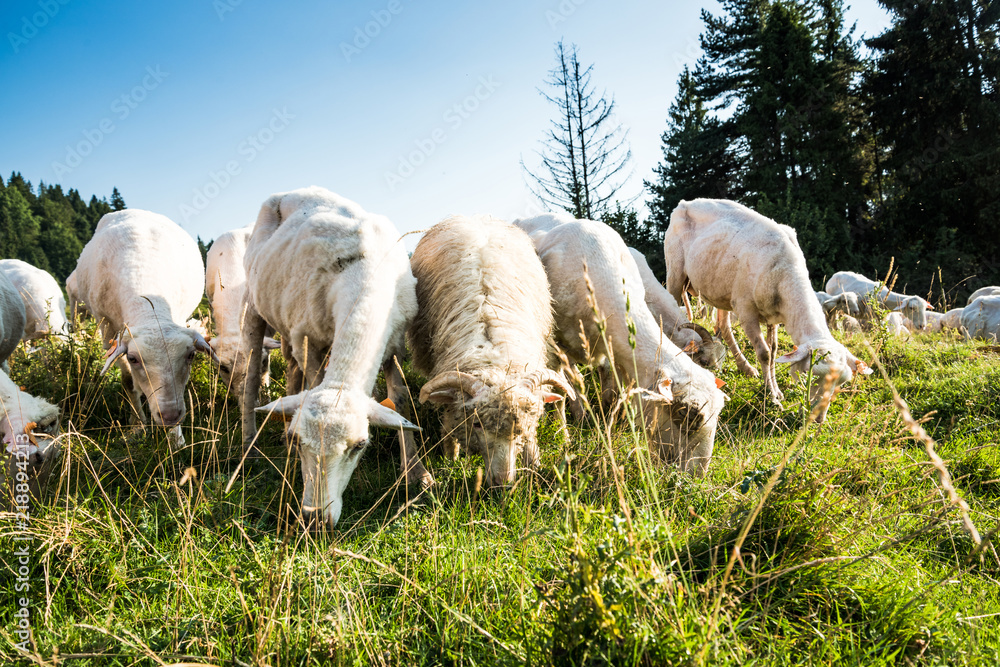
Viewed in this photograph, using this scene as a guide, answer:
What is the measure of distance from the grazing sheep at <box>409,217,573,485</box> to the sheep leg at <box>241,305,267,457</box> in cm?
172

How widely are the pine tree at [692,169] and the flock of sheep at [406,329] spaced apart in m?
21.1

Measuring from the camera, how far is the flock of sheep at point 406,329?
317 centimetres

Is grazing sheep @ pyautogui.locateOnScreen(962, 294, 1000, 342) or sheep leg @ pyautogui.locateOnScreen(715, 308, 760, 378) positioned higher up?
grazing sheep @ pyautogui.locateOnScreen(962, 294, 1000, 342)

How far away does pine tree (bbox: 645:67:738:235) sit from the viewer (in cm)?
2636

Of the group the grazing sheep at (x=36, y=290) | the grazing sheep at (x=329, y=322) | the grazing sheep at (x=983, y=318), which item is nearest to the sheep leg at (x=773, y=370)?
the grazing sheep at (x=329, y=322)

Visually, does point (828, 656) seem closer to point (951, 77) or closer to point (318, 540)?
point (318, 540)

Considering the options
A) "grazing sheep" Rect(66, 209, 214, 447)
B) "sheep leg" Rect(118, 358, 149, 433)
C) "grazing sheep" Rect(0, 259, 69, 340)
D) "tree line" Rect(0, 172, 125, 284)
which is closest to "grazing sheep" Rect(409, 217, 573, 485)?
"grazing sheep" Rect(66, 209, 214, 447)

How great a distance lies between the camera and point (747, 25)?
1040 inches

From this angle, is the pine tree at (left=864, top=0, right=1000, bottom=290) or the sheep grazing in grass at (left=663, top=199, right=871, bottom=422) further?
the pine tree at (left=864, top=0, right=1000, bottom=290)

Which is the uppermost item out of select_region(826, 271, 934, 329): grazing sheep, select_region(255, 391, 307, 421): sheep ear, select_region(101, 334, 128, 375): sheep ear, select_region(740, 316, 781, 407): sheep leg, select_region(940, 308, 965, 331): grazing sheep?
select_region(826, 271, 934, 329): grazing sheep

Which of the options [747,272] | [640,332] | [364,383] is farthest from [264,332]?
[747,272]

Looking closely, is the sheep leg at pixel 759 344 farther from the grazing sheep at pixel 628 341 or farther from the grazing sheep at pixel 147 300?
the grazing sheep at pixel 147 300

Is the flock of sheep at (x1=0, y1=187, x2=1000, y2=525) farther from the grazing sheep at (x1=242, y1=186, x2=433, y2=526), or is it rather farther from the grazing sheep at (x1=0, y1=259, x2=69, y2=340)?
the grazing sheep at (x1=0, y1=259, x2=69, y2=340)

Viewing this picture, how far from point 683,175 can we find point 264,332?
25525mm
